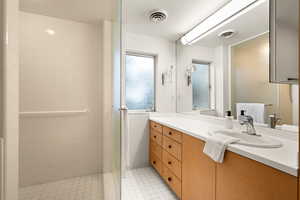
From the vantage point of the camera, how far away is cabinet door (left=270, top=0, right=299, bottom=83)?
78 centimetres

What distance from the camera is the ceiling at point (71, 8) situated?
1.57 meters

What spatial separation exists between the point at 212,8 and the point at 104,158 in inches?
89.8

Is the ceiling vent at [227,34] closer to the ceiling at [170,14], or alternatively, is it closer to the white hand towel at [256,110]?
the ceiling at [170,14]

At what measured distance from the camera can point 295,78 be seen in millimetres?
780

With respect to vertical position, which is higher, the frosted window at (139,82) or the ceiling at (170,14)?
the ceiling at (170,14)

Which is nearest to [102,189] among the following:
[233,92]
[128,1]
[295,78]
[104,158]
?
[104,158]

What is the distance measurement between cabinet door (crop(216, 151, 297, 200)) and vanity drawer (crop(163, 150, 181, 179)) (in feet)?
1.65

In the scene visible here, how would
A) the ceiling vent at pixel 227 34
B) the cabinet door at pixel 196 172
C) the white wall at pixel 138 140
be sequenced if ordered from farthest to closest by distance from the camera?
1. the white wall at pixel 138 140
2. the ceiling vent at pixel 227 34
3. the cabinet door at pixel 196 172

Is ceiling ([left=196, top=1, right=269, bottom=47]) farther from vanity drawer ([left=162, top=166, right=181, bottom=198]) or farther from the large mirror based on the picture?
vanity drawer ([left=162, top=166, right=181, bottom=198])

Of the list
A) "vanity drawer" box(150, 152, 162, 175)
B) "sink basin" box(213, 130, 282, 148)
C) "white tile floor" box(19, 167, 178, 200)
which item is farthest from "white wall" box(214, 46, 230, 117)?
"white tile floor" box(19, 167, 178, 200)

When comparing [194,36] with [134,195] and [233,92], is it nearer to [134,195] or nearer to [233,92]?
[233,92]

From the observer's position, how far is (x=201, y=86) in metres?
1.97

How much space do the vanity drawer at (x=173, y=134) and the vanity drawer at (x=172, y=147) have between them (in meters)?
0.04

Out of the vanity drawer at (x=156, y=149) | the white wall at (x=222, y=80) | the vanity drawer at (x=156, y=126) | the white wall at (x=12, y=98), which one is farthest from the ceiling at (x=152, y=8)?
the vanity drawer at (x=156, y=149)
